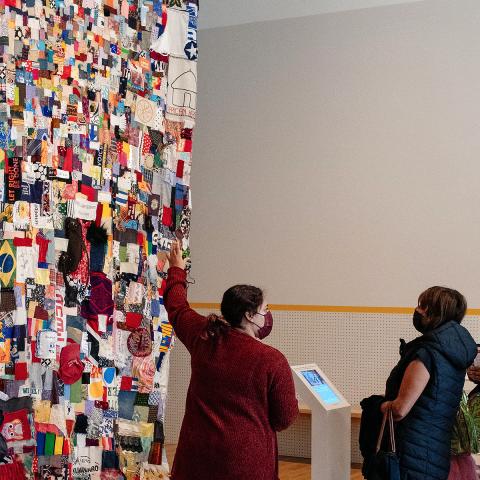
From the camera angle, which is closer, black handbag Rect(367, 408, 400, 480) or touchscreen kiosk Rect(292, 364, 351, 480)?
black handbag Rect(367, 408, 400, 480)

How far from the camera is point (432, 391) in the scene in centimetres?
411

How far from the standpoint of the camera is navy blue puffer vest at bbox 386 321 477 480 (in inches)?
162

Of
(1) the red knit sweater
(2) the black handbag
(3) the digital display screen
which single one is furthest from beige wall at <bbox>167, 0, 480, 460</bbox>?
(1) the red knit sweater

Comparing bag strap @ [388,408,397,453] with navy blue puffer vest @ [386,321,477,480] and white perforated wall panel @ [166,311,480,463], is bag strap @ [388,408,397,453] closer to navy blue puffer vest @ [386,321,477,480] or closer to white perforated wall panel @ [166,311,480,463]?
navy blue puffer vest @ [386,321,477,480]

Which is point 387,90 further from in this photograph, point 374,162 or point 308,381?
point 308,381

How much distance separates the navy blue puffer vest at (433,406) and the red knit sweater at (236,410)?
0.89 metres

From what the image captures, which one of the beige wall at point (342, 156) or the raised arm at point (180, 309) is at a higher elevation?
the beige wall at point (342, 156)

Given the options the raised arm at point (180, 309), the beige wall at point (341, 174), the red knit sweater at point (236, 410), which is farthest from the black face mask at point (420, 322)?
the beige wall at point (341, 174)

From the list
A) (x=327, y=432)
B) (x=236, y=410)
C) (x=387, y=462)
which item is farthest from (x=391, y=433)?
(x=236, y=410)

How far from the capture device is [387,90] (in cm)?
847

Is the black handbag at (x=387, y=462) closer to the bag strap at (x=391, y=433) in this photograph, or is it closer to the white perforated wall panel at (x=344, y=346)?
the bag strap at (x=391, y=433)

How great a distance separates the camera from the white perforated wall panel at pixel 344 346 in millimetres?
8219

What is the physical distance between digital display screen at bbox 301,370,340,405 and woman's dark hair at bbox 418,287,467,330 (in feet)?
3.14

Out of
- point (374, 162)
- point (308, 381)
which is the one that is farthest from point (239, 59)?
point (308, 381)
